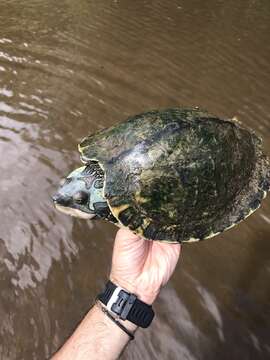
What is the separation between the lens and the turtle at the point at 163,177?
213 centimetres

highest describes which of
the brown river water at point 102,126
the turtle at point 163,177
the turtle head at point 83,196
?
the turtle at point 163,177

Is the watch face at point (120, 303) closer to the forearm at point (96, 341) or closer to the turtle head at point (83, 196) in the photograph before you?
the forearm at point (96, 341)

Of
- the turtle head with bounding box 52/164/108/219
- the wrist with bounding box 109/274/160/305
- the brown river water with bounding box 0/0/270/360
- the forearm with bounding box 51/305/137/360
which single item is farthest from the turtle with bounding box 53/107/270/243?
the brown river water with bounding box 0/0/270/360

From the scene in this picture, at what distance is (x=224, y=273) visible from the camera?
10.3 ft

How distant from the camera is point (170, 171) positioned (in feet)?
6.98

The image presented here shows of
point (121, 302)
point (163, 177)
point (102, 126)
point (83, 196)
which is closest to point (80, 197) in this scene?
point (83, 196)

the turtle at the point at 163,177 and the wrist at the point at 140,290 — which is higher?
the turtle at the point at 163,177

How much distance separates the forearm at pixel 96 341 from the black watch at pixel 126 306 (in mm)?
44

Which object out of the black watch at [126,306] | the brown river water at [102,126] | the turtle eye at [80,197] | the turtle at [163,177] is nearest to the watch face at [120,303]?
the black watch at [126,306]

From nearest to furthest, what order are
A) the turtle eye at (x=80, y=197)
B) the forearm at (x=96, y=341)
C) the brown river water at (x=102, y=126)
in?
the forearm at (x=96, y=341)
the turtle eye at (x=80, y=197)
the brown river water at (x=102, y=126)

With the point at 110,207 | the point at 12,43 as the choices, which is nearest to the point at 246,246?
the point at 110,207

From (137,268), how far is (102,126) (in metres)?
2.43

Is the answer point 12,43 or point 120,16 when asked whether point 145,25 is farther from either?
point 12,43

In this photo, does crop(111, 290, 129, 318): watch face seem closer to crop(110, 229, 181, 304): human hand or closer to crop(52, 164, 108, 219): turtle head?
crop(110, 229, 181, 304): human hand
